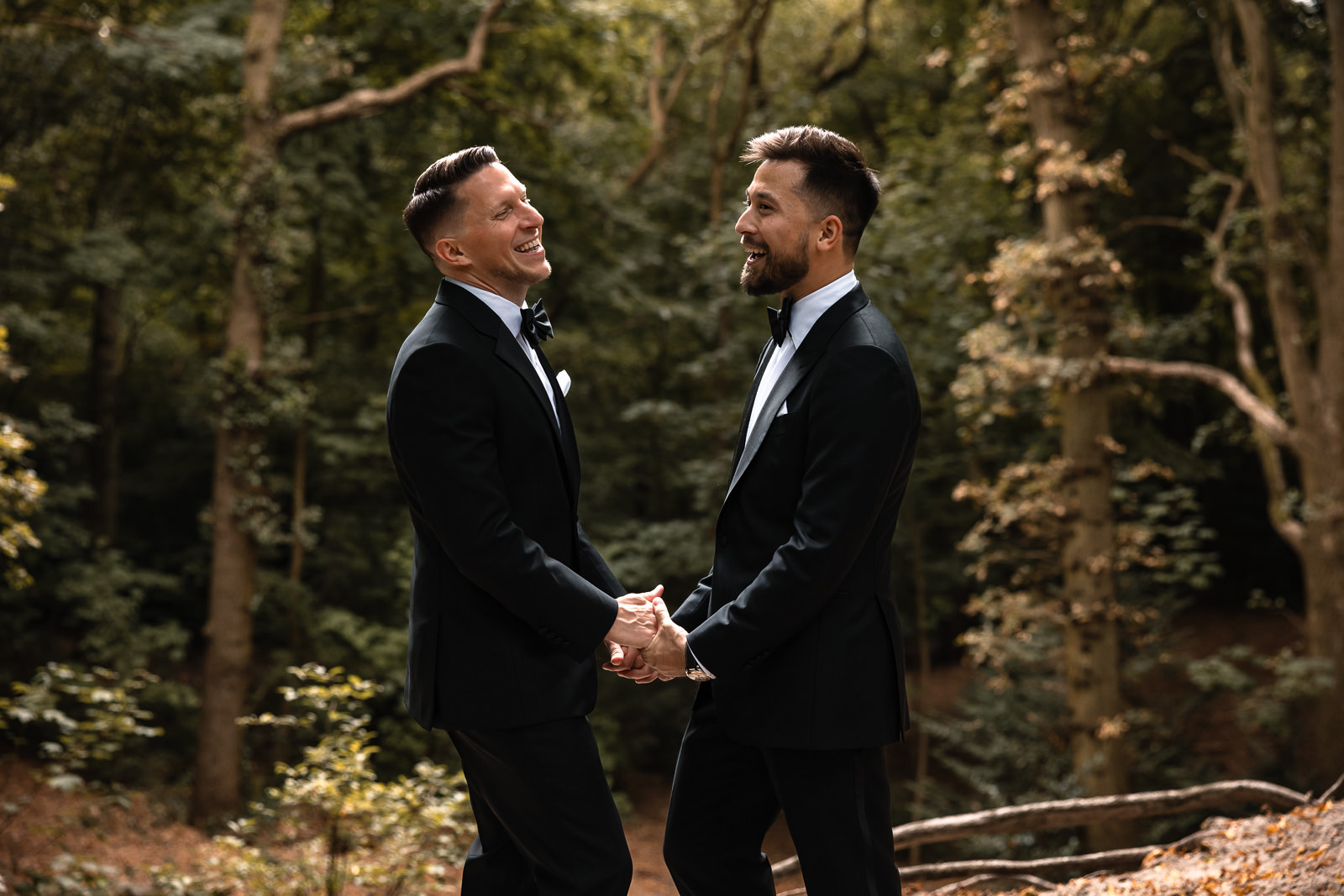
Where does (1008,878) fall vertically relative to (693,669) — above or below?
below

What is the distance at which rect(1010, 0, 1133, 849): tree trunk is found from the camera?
8172 mm

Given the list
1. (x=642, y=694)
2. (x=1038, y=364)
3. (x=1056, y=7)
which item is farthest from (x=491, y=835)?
(x=642, y=694)

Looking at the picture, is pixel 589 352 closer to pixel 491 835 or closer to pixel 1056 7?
pixel 1056 7

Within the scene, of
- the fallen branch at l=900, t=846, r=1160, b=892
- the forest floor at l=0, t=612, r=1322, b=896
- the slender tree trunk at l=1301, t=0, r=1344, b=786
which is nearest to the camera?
the forest floor at l=0, t=612, r=1322, b=896

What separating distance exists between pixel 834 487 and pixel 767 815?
0.97 meters

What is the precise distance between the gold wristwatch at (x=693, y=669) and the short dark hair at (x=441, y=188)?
1.17 meters

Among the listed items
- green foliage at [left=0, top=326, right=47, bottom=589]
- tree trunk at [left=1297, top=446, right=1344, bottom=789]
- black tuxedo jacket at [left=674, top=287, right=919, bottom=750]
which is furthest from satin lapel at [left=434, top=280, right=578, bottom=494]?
tree trunk at [left=1297, top=446, right=1344, bottom=789]

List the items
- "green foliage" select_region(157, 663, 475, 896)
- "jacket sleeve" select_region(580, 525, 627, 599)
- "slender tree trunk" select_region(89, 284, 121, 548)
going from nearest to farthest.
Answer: "jacket sleeve" select_region(580, 525, 627, 599) → "green foliage" select_region(157, 663, 475, 896) → "slender tree trunk" select_region(89, 284, 121, 548)

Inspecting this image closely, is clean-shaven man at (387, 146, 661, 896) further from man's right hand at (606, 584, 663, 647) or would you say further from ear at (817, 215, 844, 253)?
ear at (817, 215, 844, 253)

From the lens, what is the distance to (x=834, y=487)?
2391 mm

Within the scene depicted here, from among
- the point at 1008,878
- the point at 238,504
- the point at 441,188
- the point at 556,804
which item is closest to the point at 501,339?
the point at 441,188

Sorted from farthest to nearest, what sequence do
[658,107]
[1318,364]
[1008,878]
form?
[658,107], [1318,364], [1008,878]

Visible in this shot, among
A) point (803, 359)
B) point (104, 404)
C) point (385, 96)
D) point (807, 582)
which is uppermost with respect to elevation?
point (385, 96)

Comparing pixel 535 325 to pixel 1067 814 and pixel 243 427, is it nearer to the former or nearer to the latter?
pixel 1067 814
